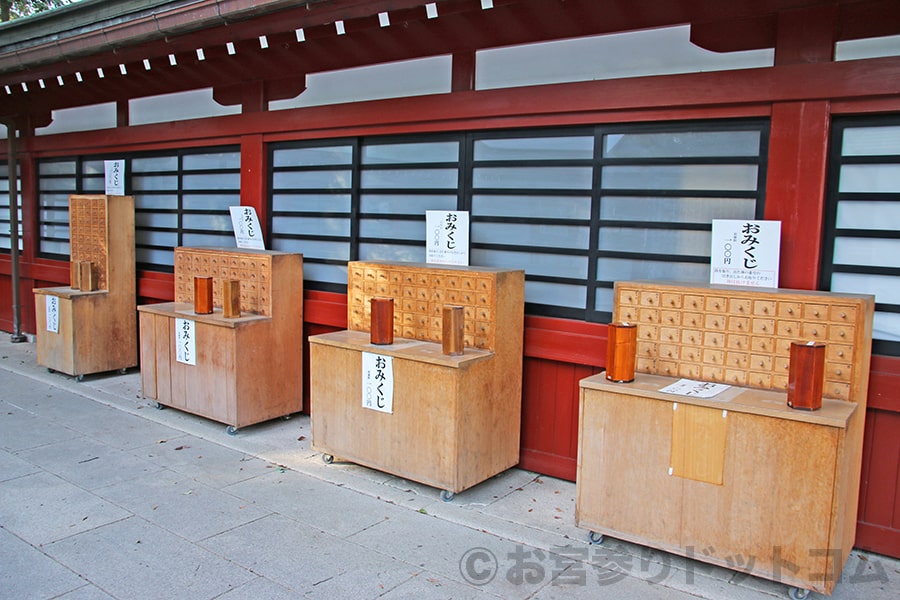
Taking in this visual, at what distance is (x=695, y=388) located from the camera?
3.59m

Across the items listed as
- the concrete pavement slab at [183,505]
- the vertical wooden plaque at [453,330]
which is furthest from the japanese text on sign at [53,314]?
the vertical wooden plaque at [453,330]

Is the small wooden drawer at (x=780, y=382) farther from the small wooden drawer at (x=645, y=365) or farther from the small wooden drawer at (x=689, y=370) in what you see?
the small wooden drawer at (x=645, y=365)

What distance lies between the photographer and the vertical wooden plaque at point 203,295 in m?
5.76

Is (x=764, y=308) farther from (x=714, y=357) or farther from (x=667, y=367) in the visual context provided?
(x=667, y=367)

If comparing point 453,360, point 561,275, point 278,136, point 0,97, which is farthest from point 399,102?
point 0,97

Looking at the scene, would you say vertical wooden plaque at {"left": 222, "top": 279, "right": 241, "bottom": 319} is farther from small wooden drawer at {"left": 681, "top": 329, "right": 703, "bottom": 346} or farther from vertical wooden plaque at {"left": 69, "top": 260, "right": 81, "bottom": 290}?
small wooden drawer at {"left": 681, "top": 329, "right": 703, "bottom": 346}

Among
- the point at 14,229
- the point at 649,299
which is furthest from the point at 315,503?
the point at 14,229

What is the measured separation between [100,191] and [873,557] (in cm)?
856

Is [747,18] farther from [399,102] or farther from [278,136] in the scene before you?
[278,136]

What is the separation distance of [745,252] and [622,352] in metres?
0.99

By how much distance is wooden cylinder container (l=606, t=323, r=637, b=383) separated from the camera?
3.66 meters

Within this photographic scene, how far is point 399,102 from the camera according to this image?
5328 mm

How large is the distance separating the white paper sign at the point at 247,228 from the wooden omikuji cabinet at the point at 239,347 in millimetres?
290

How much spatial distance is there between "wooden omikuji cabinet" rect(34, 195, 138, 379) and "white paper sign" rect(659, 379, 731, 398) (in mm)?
6103
